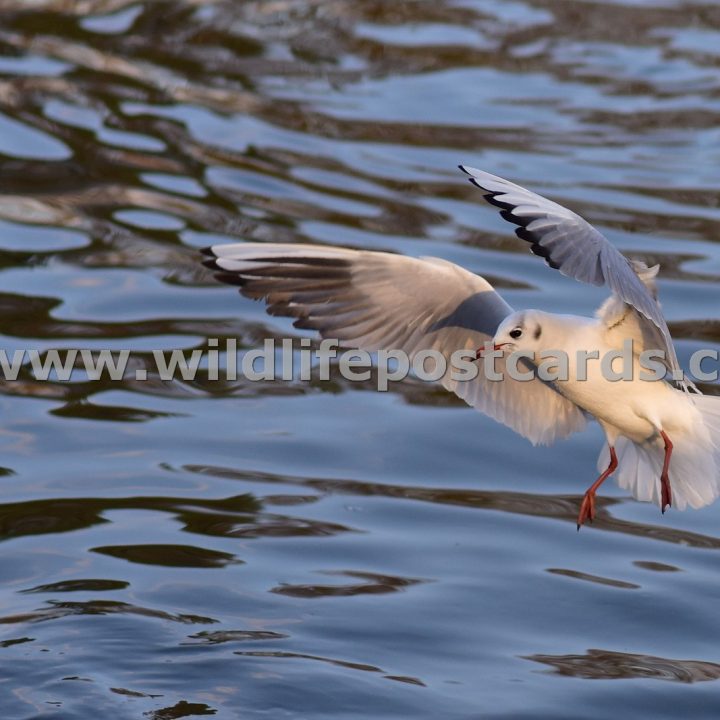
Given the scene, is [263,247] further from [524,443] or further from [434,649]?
[524,443]

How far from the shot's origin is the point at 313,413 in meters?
9.85

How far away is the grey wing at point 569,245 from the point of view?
18.7ft

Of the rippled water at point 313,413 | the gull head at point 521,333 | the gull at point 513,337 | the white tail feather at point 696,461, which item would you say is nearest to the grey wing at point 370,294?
the gull at point 513,337

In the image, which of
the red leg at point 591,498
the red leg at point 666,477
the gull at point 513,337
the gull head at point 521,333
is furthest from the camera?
the red leg at point 591,498

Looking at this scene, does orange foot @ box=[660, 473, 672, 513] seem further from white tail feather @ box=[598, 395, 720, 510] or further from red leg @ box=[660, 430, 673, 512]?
white tail feather @ box=[598, 395, 720, 510]

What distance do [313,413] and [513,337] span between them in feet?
11.7

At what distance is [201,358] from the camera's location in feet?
34.6

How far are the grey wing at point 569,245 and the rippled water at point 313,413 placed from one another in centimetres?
181

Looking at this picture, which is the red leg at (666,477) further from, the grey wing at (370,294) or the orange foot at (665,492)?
the grey wing at (370,294)

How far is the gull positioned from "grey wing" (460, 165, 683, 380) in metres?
0.08

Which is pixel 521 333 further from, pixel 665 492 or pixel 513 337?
pixel 665 492

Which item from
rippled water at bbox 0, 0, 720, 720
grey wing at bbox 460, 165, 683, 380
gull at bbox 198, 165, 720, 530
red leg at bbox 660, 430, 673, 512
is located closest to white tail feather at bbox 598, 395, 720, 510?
gull at bbox 198, 165, 720, 530

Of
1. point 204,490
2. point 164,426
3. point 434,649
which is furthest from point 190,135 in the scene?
point 434,649

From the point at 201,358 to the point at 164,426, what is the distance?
41.1 inches
